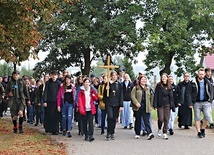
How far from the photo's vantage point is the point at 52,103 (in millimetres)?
12969

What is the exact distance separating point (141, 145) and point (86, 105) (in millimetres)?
2056

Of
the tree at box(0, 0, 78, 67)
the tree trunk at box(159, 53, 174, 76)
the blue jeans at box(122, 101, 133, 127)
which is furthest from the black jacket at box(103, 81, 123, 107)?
the tree trunk at box(159, 53, 174, 76)

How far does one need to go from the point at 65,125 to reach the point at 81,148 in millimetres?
2532

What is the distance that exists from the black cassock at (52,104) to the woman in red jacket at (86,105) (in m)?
1.44

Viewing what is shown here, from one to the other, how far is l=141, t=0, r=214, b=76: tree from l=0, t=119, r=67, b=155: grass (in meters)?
17.9

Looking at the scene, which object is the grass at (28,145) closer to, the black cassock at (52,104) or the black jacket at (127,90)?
the black cassock at (52,104)

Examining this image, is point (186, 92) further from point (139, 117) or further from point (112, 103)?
point (112, 103)

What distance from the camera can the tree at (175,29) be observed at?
94.9 ft

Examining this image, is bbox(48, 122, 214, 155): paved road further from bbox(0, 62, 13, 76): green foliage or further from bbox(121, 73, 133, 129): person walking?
bbox(0, 62, 13, 76): green foliage

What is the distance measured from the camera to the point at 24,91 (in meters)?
13.1

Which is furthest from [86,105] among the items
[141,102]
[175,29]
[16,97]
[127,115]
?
[175,29]

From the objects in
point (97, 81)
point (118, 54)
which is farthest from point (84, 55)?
point (97, 81)

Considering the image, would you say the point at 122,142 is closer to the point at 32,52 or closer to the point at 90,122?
the point at 90,122

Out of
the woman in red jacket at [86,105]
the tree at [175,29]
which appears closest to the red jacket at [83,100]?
the woman in red jacket at [86,105]
